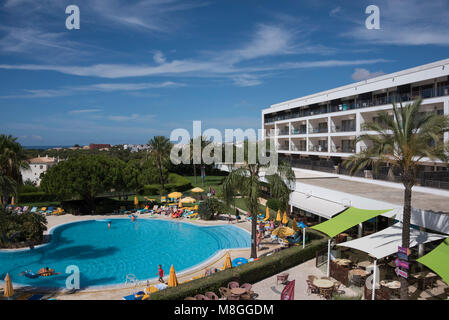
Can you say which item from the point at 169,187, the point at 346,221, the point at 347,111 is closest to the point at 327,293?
the point at 346,221

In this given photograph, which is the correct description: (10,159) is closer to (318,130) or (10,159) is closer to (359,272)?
(359,272)

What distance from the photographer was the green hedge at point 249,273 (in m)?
12.9

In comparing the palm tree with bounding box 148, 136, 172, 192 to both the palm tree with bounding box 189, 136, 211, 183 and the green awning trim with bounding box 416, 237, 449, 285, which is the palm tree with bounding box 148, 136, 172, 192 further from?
the green awning trim with bounding box 416, 237, 449, 285

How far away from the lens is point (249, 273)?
49.2ft

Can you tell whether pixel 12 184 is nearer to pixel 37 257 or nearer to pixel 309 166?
pixel 37 257

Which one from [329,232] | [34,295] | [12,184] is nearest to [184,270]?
[34,295]

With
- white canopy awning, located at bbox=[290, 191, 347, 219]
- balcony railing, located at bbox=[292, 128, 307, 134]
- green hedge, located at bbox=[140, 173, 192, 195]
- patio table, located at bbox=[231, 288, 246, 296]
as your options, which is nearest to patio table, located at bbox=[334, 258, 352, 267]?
white canopy awning, located at bbox=[290, 191, 347, 219]

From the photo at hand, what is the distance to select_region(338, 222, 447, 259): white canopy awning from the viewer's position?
43.1 ft

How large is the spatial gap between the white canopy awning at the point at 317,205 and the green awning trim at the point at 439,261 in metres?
7.59

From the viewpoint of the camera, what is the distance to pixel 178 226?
28.8m

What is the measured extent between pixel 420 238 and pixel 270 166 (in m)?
7.72

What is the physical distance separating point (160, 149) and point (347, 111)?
1076 inches

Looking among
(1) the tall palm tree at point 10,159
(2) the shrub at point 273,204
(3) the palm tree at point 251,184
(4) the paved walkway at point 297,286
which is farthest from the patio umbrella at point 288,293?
(1) the tall palm tree at point 10,159

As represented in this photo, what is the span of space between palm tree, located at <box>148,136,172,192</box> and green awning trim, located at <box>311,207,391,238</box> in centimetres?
3260
